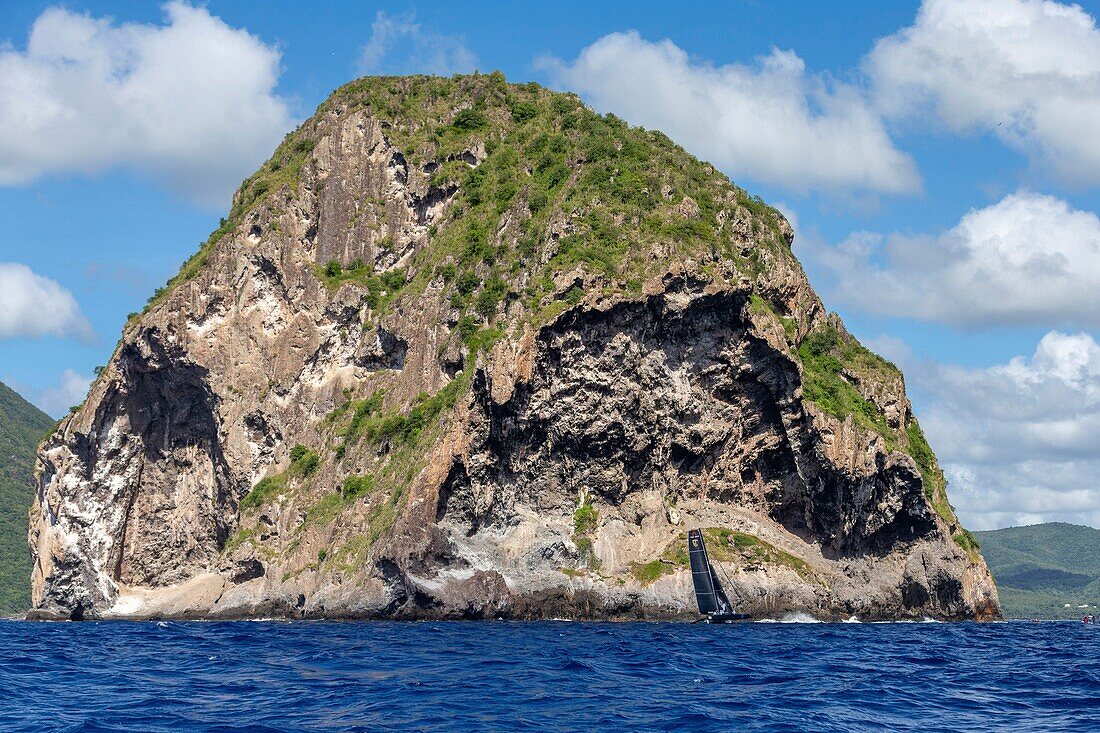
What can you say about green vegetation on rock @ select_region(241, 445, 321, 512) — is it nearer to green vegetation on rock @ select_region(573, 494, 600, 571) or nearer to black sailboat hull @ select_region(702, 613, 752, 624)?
green vegetation on rock @ select_region(573, 494, 600, 571)

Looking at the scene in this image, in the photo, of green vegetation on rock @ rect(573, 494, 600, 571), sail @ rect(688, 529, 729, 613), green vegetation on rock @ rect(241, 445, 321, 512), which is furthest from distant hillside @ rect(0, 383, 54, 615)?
sail @ rect(688, 529, 729, 613)

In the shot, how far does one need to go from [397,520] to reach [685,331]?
25642 millimetres

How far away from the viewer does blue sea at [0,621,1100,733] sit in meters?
29.0

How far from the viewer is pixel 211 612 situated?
293 feet

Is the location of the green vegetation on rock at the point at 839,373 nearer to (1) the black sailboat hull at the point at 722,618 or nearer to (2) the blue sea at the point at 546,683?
(1) the black sailboat hull at the point at 722,618

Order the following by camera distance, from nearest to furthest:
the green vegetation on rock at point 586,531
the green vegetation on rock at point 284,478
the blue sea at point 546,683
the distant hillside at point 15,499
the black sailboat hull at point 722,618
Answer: the blue sea at point 546,683
the black sailboat hull at point 722,618
the green vegetation on rock at point 586,531
the green vegetation on rock at point 284,478
the distant hillside at point 15,499

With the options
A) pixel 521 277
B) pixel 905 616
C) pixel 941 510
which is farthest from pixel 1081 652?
pixel 521 277

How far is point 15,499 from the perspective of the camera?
577ft

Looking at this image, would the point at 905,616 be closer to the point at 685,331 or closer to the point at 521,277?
the point at 685,331

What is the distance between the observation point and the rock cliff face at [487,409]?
261ft

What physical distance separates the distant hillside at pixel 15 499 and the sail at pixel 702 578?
110 metres

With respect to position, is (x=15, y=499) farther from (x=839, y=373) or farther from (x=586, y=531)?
(x=839, y=373)

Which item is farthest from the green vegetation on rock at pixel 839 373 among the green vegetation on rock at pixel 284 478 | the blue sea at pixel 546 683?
the green vegetation on rock at pixel 284 478

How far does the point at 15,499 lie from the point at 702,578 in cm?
13811
